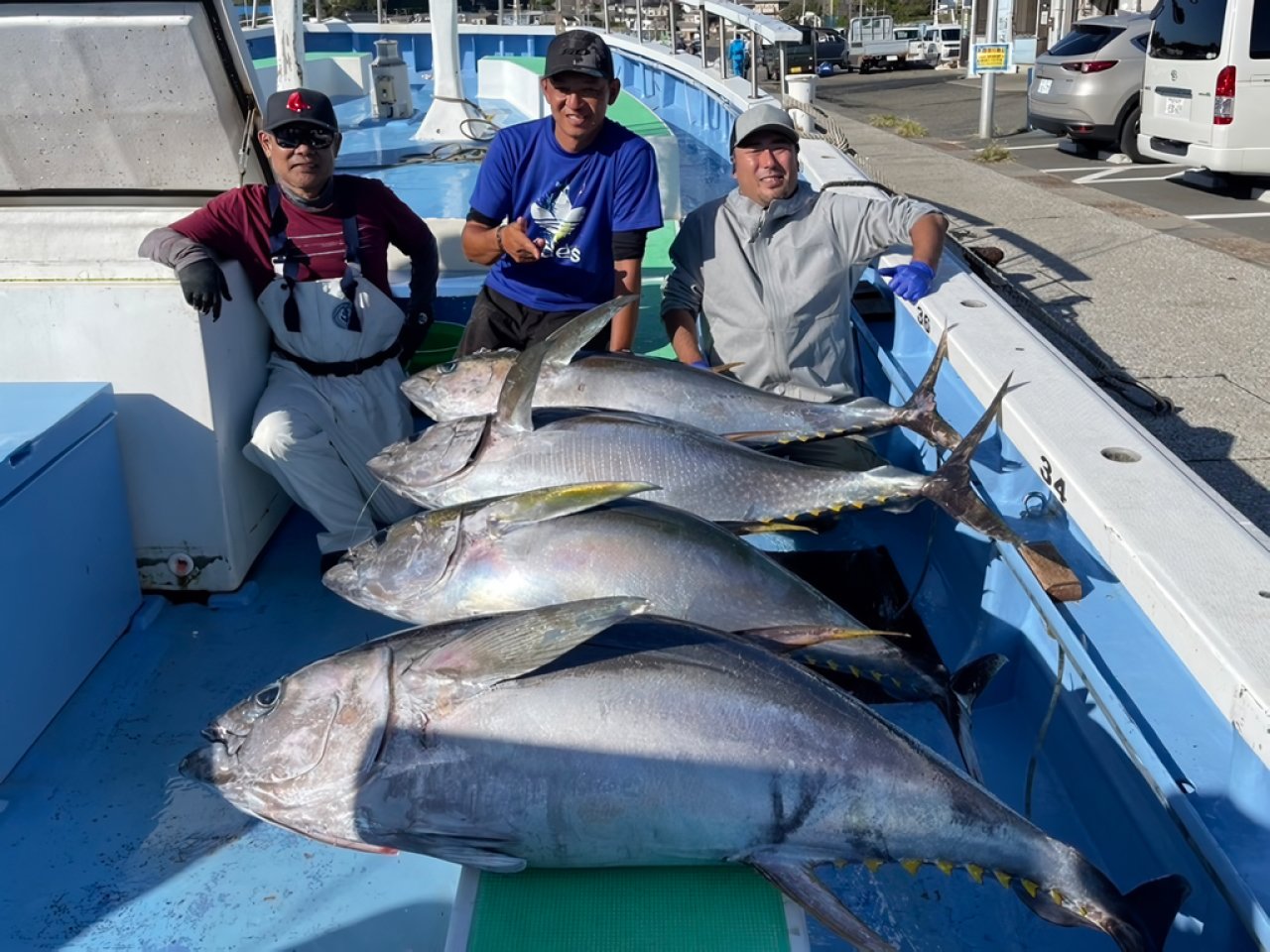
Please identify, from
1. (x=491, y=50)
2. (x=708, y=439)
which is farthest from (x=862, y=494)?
(x=491, y=50)

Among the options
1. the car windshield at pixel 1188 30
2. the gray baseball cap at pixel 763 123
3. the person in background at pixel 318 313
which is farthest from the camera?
the car windshield at pixel 1188 30

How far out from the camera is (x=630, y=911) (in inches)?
65.6

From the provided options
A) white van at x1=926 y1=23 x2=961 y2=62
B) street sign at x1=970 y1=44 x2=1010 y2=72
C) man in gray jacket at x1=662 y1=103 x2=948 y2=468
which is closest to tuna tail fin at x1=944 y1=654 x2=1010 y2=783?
man in gray jacket at x1=662 y1=103 x2=948 y2=468

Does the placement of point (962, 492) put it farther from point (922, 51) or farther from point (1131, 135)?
point (922, 51)

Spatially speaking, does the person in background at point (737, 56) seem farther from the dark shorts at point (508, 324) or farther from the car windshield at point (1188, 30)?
the dark shorts at point (508, 324)

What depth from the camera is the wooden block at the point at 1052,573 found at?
219 cm

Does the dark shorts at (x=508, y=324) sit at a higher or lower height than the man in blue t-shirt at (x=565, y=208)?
lower

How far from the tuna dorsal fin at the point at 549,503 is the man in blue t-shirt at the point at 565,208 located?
1497 millimetres

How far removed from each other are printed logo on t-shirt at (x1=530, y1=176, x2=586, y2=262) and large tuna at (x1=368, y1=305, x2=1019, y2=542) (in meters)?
1.19

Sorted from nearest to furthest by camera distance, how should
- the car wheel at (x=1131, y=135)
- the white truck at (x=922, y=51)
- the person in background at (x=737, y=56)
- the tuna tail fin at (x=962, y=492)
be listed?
the tuna tail fin at (x=962, y=492), the person in background at (x=737, y=56), the car wheel at (x=1131, y=135), the white truck at (x=922, y=51)

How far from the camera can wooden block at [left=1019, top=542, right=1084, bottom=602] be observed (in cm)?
219

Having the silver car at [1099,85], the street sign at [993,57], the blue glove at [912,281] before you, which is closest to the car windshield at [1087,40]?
the silver car at [1099,85]

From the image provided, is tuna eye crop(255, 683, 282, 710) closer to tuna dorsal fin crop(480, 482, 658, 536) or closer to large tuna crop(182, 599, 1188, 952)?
large tuna crop(182, 599, 1188, 952)

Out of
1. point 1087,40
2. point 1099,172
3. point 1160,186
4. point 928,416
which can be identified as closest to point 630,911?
point 928,416
